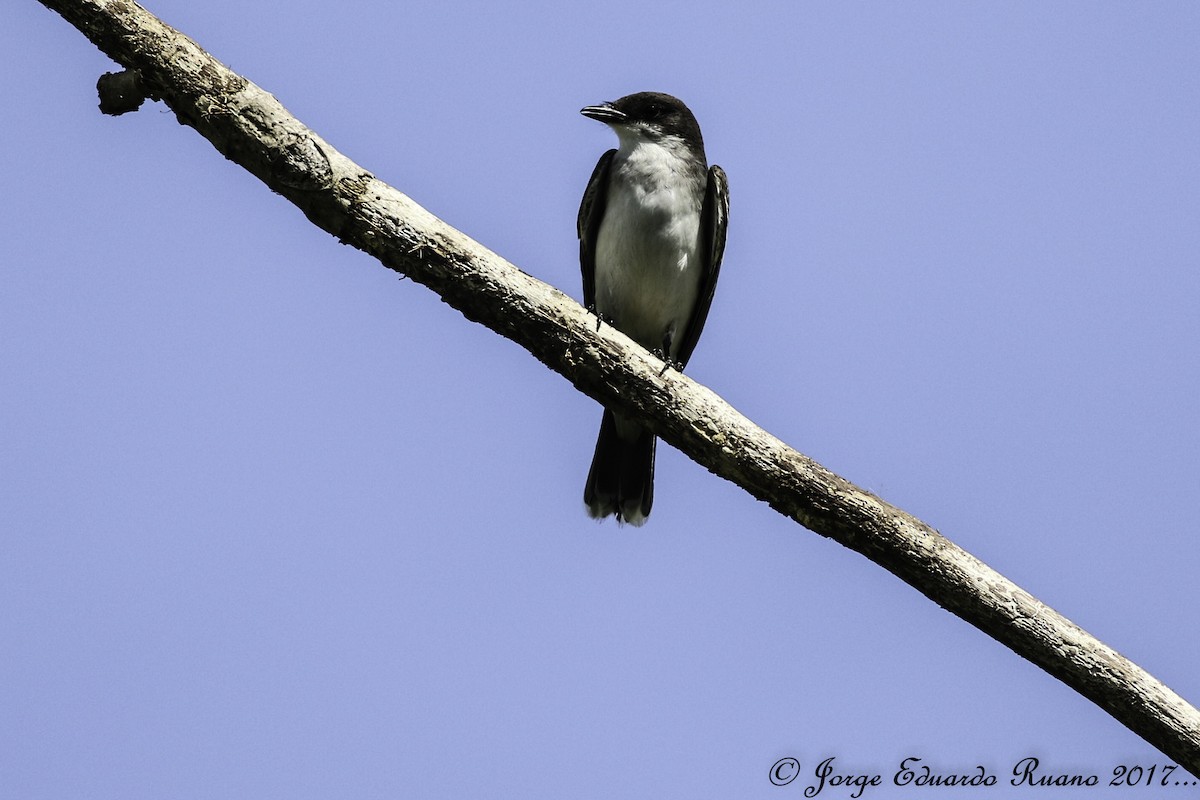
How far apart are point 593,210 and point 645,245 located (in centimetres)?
68

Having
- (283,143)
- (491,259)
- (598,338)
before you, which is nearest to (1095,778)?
(598,338)

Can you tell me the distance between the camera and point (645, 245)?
7.91 metres

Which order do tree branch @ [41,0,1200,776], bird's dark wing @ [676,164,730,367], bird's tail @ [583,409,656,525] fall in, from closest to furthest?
tree branch @ [41,0,1200,776]
bird's dark wing @ [676,164,730,367]
bird's tail @ [583,409,656,525]

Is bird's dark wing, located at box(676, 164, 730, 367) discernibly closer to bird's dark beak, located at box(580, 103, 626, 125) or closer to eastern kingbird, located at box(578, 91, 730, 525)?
eastern kingbird, located at box(578, 91, 730, 525)

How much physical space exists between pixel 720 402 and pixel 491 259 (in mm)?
1341

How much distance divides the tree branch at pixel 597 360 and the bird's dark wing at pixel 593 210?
2734 millimetres

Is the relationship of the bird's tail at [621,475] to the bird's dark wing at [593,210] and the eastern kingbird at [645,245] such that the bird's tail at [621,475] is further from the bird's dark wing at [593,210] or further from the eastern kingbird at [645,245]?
the bird's dark wing at [593,210]

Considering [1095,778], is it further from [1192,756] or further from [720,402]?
[720,402]

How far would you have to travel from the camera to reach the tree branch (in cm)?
514

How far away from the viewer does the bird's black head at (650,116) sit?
8.43 metres

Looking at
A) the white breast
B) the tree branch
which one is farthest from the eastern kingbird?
the tree branch

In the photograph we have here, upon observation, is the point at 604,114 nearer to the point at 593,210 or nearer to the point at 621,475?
the point at 593,210

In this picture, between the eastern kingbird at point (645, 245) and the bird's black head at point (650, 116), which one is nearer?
the eastern kingbird at point (645, 245)

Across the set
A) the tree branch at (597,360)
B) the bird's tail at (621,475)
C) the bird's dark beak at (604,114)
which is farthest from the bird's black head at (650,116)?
the tree branch at (597,360)
